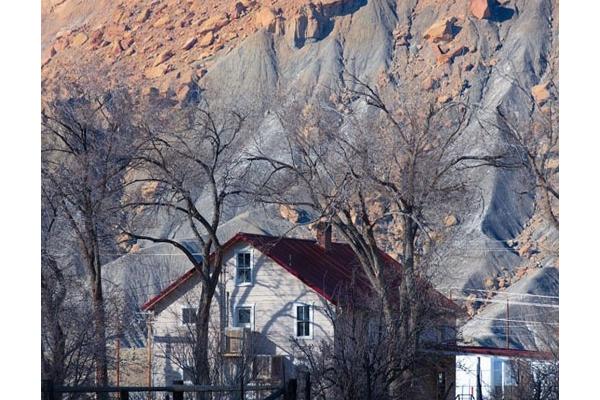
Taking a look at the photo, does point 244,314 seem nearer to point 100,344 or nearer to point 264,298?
point 264,298

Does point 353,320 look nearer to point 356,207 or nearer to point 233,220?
point 356,207

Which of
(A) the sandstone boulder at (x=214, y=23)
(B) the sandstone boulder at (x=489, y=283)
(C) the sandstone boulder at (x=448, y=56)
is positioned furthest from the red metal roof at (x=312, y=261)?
(A) the sandstone boulder at (x=214, y=23)

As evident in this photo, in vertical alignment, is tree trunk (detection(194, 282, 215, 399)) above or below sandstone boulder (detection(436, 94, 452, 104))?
below

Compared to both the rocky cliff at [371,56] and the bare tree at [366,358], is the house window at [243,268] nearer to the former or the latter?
the bare tree at [366,358]

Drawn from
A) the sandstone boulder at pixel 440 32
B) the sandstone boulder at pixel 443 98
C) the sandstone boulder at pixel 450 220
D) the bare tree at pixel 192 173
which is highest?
the sandstone boulder at pixel 440 32

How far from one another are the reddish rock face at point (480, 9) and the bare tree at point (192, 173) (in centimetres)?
1924

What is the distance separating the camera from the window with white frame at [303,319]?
1941cm

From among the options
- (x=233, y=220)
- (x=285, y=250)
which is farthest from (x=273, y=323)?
(x=233, y=220)

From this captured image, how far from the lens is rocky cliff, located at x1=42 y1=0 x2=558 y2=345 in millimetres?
36375

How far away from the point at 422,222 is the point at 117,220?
5.84 metres

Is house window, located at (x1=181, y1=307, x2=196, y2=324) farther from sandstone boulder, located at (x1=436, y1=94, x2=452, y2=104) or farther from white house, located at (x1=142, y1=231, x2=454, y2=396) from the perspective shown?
sandstone boulder, located at (x1=436, y1=94, x2=452, y2=104)

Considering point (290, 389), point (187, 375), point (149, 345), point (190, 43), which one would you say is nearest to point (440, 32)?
point (190, 43)

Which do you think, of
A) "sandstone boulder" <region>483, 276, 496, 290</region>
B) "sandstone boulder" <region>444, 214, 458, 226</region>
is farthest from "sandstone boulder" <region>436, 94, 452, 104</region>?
"sandstone boulder" <region>483, 276, 496, 290</region>

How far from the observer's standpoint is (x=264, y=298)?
68.1ft
